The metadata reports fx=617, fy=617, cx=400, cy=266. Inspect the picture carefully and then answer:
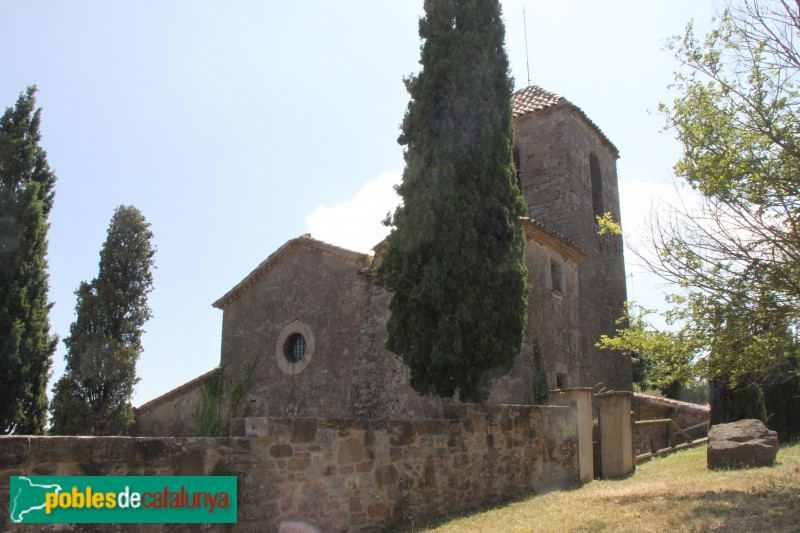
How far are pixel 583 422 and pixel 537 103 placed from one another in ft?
35.8

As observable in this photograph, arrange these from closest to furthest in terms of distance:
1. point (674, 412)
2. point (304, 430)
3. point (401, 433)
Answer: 1. point (304, 430)
2. point (401, 433)
3. point (674, 412)

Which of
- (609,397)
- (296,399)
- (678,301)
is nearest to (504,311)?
(678,301)

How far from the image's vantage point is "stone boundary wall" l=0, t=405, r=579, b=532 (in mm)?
5125

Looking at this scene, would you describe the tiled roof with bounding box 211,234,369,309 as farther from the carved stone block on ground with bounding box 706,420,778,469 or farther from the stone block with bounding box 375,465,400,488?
the carved stone block on ground with bounding box 706,420,778,469

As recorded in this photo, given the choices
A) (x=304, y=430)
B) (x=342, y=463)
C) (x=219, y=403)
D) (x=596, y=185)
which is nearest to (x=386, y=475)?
(x=342, y=463)

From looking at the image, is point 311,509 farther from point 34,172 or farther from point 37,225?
point 34,172

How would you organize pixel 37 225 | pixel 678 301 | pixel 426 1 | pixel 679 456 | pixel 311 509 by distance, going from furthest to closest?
pixel 37 225
pixel 679 456
pixel 426 1
pixel 678 301
pixel 311 509

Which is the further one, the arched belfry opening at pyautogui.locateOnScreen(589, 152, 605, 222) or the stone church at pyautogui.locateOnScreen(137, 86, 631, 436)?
the arched belfry opening at pyautogui.locateOnScreen(589, 152, 605, 222)

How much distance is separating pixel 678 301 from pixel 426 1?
261 inches

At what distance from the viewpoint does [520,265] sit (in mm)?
10180

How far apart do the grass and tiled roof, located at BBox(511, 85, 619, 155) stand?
11.2 metres

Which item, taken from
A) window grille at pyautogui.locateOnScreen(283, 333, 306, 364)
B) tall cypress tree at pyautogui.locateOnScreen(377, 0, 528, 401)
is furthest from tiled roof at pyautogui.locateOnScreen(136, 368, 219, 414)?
tall cypress tree at pyautogui.locateOnScreen(377, 0, 528, 401)

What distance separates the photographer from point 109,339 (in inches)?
641

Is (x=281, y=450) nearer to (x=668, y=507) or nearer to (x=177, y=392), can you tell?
(x=668, y=507)
